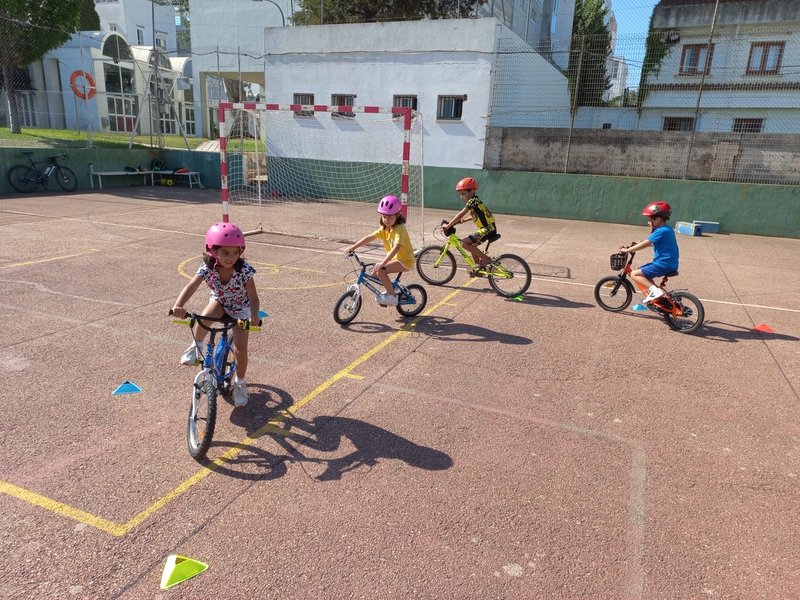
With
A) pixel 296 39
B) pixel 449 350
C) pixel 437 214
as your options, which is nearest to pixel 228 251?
pixel 449 350

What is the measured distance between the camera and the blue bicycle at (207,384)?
3699 millimetres

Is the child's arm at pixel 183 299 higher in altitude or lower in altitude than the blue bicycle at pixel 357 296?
higher

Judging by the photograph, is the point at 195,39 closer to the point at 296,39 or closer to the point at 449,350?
the point at 296,39

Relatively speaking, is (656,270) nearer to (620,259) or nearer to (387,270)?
(620,259)

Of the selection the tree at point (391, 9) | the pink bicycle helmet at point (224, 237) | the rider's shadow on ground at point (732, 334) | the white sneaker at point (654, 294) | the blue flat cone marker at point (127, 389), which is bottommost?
the blue flat cone marker at point (127, 389)

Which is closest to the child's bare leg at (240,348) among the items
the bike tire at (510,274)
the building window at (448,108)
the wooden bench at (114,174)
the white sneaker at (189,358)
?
the white sneaker at (189,358)

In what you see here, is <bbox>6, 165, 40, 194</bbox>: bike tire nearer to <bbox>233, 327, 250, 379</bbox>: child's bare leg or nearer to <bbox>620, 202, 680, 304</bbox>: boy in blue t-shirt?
<bbox>233, 327, 250, 379</bbox>: child's bare leg

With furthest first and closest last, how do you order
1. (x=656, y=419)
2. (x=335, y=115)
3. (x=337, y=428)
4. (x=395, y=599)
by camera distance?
(x=335, y=115), (x=656, y=419), (x=337, y=428), (x=395, y=599)

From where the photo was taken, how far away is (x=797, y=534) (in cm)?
330

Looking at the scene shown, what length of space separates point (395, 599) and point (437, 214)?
50.9ft

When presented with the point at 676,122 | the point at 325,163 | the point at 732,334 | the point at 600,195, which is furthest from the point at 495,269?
the point at 676,122

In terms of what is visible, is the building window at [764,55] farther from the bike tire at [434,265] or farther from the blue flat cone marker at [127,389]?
the blue flat cone marker at [127,389]

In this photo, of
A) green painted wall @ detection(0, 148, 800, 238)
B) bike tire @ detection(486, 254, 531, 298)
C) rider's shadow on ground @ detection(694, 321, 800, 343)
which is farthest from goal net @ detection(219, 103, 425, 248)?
rider's shadow on ground @ detection(694, 321, 800, 343)

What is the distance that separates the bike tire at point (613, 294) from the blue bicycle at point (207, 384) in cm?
532
